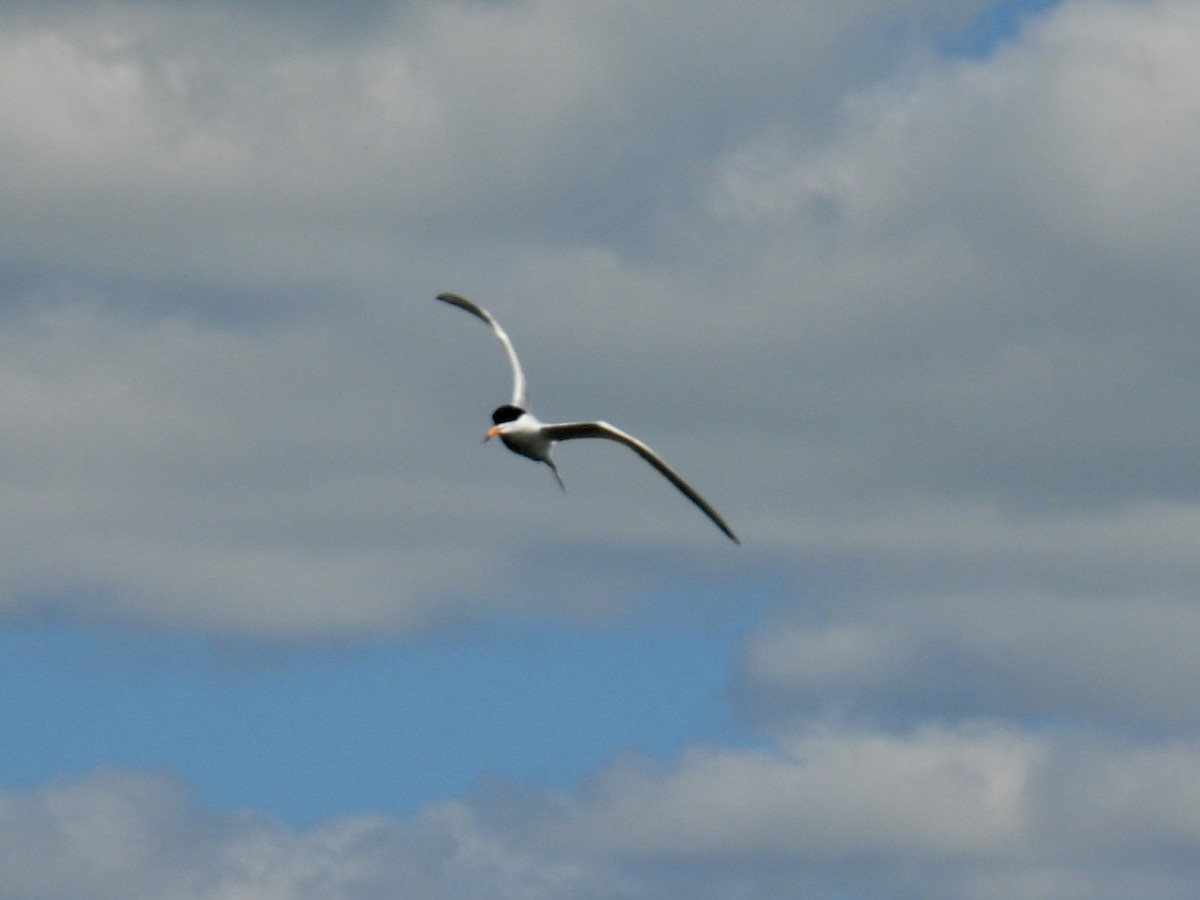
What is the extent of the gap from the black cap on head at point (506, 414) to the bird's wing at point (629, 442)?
122 centimetres

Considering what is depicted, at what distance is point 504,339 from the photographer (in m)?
90.9

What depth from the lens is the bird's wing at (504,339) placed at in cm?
8462

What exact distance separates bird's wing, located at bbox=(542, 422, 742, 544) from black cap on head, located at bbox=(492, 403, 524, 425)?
4.02ft

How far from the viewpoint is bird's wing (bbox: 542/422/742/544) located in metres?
73.2

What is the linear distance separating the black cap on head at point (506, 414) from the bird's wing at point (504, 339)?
4518 millimetres

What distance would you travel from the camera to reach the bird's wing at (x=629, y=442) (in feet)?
240

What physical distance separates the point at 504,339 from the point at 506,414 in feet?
43.0

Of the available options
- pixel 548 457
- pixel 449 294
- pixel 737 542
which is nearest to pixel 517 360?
pixel 449 294

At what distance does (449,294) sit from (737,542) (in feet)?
94.1

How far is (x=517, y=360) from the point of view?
290 ft

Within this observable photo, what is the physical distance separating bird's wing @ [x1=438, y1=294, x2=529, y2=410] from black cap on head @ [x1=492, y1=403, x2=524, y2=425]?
4518 millimetres

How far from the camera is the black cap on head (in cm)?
7819

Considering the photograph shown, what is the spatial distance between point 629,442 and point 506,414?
4710mm

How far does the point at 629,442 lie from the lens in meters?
76.4
